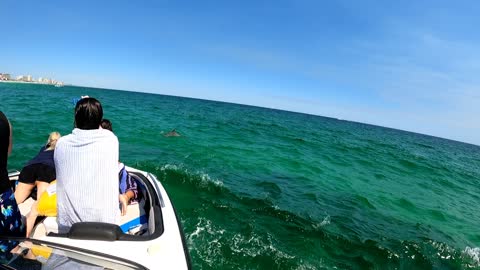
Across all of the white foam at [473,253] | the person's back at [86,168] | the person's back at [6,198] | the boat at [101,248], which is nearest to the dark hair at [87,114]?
the person's back at [86,168]

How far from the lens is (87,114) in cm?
291

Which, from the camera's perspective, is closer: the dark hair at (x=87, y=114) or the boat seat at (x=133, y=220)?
the dark hair at (x=87, y=114)

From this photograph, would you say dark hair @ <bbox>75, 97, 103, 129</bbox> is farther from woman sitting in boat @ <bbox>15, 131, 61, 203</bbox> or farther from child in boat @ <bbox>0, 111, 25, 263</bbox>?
woman sitting in boat @ <bbox>15, 131, 61, 203</bbox>

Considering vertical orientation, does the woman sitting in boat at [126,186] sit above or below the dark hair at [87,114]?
below

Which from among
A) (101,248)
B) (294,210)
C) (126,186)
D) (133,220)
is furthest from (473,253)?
(101,248)

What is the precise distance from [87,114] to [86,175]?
1.95 ft

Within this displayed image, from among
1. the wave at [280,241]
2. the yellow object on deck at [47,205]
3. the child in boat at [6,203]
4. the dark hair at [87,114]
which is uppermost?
the dark hair at [87,114]

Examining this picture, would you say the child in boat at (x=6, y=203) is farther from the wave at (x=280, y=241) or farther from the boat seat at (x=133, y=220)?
the wave at (x=280, y=241)

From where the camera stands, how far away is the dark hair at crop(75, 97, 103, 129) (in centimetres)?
291

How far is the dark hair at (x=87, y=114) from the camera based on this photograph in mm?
2912

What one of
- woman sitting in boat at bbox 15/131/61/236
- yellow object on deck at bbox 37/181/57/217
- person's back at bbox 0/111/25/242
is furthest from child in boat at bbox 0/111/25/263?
woman sitting in boat at bbox 15/131/61/236

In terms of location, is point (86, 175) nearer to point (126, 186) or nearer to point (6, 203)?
point (6, 203)

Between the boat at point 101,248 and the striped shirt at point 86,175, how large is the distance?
0.49 ft

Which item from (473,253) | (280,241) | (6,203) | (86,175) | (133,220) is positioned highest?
(86,175)
